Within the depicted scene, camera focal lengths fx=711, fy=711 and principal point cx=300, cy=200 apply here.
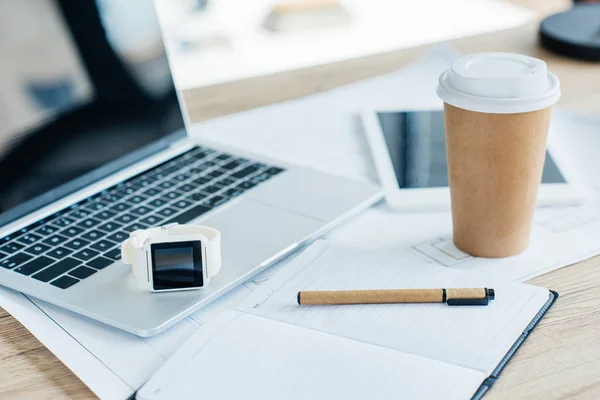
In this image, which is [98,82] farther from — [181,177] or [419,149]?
[419,149]

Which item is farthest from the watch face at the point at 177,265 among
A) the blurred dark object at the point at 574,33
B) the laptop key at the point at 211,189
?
the blurred dark object at the point at 574,33

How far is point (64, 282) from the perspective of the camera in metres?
0.65

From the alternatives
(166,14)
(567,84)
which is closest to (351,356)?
(567,84)

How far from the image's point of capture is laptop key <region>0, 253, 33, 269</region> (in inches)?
27.0

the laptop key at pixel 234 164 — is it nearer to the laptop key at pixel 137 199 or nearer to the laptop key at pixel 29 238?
the laptop key at pixel 137 199

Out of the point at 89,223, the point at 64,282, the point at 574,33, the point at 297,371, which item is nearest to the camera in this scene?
the point at 297,371

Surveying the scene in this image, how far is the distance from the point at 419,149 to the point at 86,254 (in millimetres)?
425

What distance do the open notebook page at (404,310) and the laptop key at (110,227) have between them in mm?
193

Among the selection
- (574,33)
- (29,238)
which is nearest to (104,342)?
(29,238)

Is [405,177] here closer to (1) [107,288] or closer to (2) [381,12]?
(1) [107,288]

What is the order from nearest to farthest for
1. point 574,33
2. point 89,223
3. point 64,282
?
point 64,282
point 89,223
point 574,33

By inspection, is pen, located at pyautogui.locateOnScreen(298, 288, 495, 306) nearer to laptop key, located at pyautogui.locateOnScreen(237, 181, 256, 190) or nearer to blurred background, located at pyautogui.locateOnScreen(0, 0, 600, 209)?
laptop key, located at pyautogui.locateOnScreen(237, 181, 256, 190)

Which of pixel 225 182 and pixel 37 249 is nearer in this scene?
pixel 37 249

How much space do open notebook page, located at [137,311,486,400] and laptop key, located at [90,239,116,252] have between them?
0.18m
